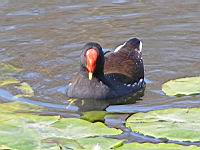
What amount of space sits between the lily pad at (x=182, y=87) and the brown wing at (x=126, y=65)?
2.33 feet

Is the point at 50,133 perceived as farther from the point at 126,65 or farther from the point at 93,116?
the point at 126,65

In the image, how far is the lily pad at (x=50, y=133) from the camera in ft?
19.5

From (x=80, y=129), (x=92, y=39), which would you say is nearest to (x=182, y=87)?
(x=80, y=129)

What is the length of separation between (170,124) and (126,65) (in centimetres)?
265

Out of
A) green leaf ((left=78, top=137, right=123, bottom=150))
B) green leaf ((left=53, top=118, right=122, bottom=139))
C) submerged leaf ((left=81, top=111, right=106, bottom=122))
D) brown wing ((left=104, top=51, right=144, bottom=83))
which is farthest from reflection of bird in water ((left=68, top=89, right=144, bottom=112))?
green leaf ((left=78, top=137, right=123, bottom=150))

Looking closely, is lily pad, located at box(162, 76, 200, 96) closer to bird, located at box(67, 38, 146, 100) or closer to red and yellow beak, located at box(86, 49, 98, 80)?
bird, located at box(67, 38, 146, 100)

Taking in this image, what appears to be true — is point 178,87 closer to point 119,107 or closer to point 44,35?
point 119,107

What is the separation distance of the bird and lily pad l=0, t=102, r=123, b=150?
56.5 inches

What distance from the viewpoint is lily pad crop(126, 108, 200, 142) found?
6234 mm

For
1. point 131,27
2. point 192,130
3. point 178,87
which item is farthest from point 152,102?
point 131,27

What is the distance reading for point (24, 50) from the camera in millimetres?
9875

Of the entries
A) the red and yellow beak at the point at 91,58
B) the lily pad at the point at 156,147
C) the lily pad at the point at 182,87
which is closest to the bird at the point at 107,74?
the red and yellow beak at the point at 91,58

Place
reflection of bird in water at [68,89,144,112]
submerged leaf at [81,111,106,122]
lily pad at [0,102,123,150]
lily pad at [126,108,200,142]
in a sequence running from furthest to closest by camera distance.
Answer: reflection of bird in water at [68,89,144,112] < submerged leaf at [81,111,106,122] < lily pad at [126,108,200,142] < lily pad at [0,102,123,150]

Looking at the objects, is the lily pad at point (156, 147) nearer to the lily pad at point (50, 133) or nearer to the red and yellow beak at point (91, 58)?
the lily pad at point (50, 133)
